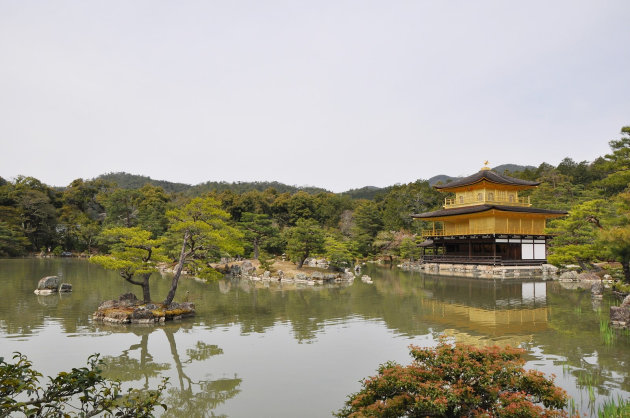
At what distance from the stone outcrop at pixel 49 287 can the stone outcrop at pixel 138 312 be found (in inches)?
341

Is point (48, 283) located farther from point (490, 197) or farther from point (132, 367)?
point (490, 197)

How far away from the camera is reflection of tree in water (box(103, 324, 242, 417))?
742 centimetres

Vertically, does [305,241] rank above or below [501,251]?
above

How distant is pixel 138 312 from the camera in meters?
14.4


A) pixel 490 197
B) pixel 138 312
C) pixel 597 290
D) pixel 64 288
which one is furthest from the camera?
pixel 490 197

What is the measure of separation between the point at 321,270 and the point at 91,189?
51.3 m

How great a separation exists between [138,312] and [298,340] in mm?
6354

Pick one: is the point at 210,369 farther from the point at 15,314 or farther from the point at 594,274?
the point at 594,274

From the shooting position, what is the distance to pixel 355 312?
1669 cm

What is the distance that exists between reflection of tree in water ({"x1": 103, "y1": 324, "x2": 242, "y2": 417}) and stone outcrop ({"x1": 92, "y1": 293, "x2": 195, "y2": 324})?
229 centimetres

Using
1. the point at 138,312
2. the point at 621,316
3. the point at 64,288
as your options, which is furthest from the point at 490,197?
the point at 64,288

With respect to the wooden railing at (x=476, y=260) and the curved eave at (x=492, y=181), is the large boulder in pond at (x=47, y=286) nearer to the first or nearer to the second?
the wooden railing at (x=476, y=260)

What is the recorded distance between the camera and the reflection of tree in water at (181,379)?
742 centimetres

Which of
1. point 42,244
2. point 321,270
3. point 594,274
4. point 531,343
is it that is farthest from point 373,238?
point 42,244
